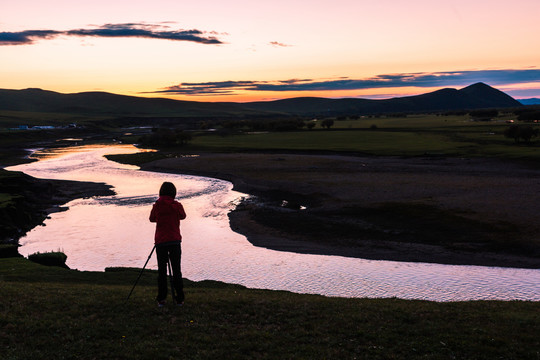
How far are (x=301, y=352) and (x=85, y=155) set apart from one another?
106650 millimetres

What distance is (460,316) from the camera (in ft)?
47.8

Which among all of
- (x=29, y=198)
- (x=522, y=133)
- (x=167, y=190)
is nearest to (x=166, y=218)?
(x=167, y=190)

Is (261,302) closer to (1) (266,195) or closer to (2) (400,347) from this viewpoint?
(2) (400,347)

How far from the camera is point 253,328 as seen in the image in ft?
43.3

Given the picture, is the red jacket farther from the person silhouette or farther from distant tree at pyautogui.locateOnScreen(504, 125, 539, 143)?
distant tree at pyautogui.locateOnScreen(504, 125, 539, 143)

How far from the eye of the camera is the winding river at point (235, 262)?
24.1 metres

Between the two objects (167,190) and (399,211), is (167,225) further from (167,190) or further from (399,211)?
(399,211)

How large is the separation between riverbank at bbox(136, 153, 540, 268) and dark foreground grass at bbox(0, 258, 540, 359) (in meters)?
15.0

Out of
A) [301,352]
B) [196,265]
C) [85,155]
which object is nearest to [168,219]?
[301,352]

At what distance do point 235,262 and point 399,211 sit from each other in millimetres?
18515

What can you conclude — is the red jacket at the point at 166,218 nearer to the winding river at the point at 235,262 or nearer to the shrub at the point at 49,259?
the winding river at the point at 235,262

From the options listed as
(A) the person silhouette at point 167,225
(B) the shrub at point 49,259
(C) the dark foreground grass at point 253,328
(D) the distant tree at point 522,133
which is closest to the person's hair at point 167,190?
(A) the person silhouette at point 167,225

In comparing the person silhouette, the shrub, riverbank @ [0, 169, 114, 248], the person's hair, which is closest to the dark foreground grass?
the person silhouette

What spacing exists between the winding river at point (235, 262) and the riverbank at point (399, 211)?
5.67 ft
